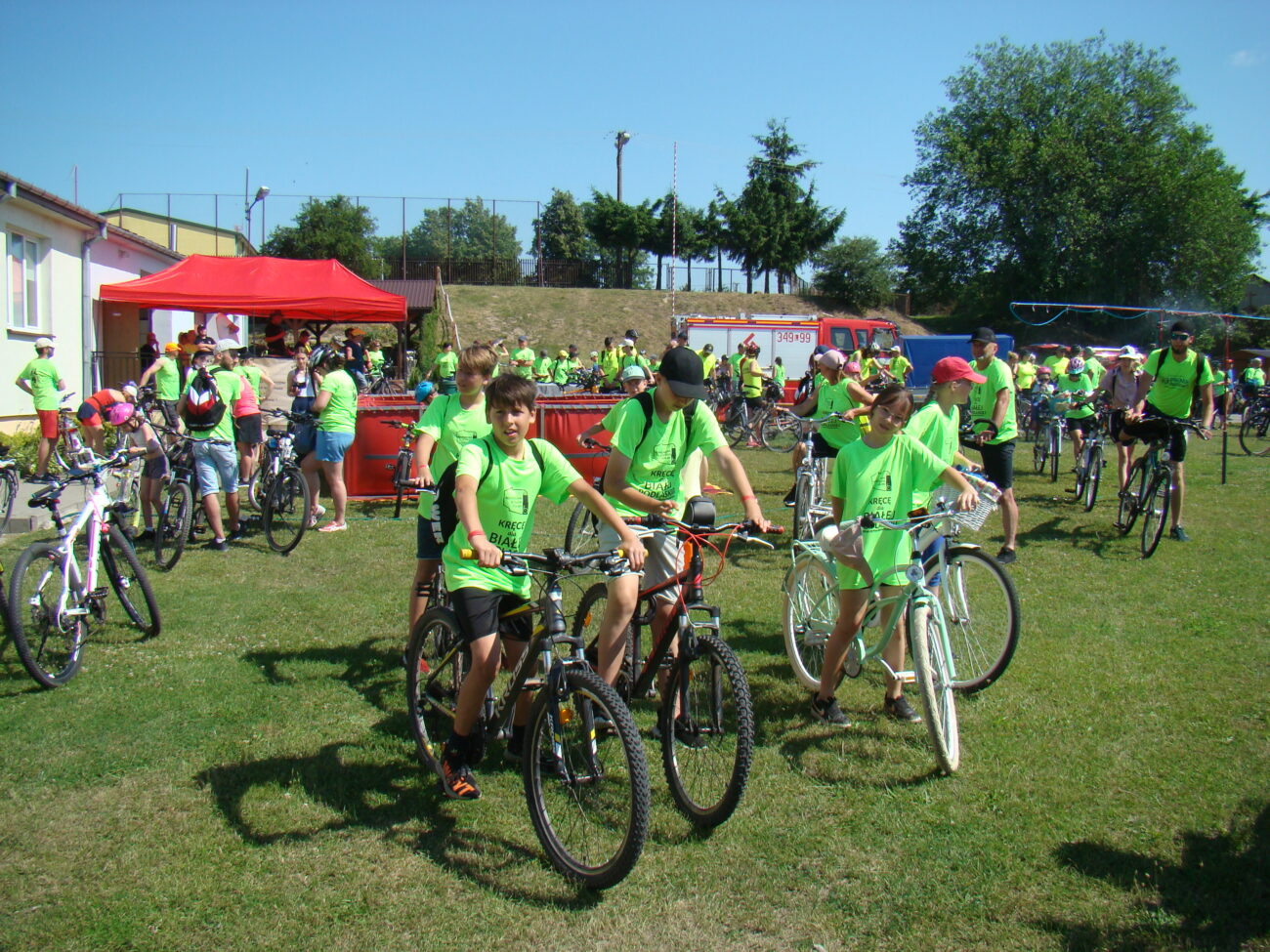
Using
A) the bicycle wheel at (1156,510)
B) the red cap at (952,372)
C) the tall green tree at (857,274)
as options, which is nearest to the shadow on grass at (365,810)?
the red cap at (952,372)

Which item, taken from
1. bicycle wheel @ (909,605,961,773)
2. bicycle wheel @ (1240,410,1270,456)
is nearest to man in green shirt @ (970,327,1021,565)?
bicycle wheel @ (909,605,961,773)

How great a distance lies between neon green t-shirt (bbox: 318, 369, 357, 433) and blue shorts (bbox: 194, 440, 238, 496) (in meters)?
1.00

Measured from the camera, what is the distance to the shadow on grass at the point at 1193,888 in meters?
3.24

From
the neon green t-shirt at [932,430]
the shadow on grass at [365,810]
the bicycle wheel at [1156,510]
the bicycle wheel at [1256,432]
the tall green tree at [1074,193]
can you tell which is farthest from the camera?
the tall green tree at [1074,193]

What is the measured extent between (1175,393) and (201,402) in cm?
919

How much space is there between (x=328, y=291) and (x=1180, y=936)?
1461cm

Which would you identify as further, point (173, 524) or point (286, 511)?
point (286, 511)

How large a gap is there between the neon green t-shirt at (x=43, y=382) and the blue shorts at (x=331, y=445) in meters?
4.65

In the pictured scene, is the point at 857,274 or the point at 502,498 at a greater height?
the point at 857,274

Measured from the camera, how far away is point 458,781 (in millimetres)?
4043

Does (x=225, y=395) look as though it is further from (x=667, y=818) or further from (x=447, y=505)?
(x=667, y=818)

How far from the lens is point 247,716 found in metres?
5.26

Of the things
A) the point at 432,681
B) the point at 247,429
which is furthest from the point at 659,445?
the point at 247,429

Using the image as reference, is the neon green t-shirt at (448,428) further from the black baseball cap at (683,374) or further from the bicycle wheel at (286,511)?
the bicycle wheel at (286,511)
